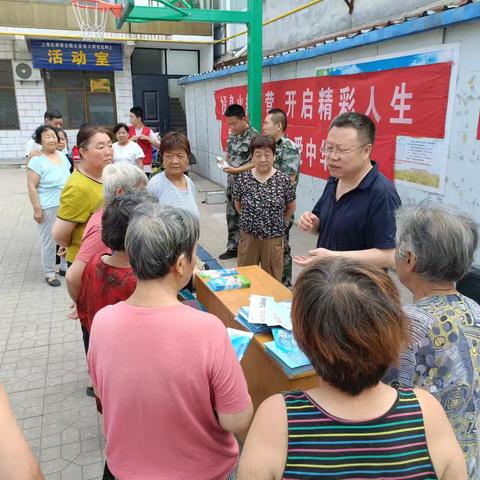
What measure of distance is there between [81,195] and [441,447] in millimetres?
2321

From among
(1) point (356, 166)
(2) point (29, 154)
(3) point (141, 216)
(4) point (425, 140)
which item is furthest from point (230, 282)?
(2) point (29, 154)

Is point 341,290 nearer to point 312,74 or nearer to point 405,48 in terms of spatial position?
point 405,48

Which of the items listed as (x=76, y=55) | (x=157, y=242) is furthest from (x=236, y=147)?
(x=76, y=55)

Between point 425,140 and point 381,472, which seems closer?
point 381,472

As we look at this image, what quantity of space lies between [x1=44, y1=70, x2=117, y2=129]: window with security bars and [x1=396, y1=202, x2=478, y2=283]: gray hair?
1408 cm

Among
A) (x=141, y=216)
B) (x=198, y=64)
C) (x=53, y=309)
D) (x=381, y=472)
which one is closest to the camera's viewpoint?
(x=381, y=472)

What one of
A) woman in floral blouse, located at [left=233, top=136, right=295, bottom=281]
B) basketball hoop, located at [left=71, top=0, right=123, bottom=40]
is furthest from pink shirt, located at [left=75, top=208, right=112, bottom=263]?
basketball hoop, located at [left=71, top=0, right=123, bottom=40]

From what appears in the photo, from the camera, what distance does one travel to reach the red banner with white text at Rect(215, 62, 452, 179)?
13.4 ft

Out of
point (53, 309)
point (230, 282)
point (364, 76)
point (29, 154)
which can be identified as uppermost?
point (364, 76)

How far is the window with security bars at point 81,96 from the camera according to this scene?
1346cm

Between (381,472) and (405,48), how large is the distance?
14.3 ft

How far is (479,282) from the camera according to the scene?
2.34 meters

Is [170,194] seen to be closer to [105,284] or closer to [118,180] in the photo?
[118,180]

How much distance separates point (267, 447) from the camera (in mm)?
949
